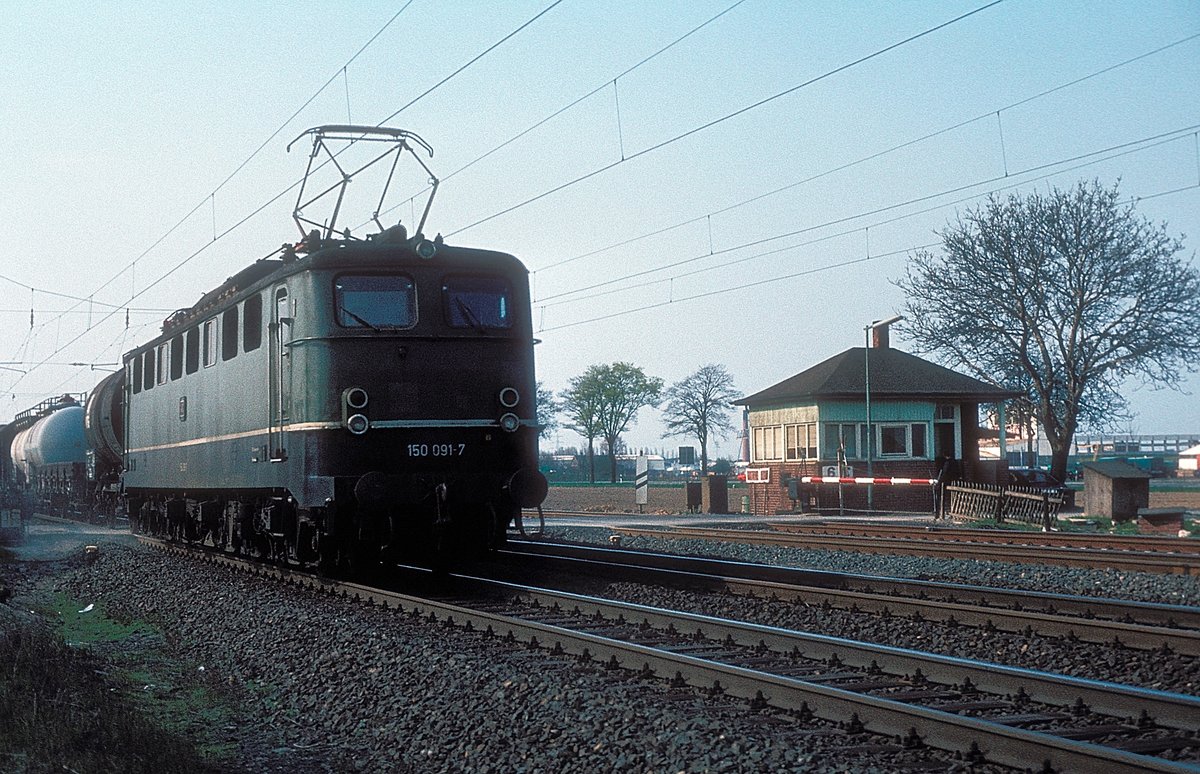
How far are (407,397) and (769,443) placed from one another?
27.4m

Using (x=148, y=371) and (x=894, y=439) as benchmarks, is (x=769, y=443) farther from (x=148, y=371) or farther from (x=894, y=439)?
(x=148, y=371)

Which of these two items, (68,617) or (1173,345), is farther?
(1173,345)

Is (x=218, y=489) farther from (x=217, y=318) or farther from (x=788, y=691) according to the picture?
(x=788, y=691)

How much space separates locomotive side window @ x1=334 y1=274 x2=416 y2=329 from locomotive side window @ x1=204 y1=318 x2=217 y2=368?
369 cm

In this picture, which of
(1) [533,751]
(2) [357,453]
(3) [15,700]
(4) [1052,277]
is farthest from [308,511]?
(4) [1052,277]

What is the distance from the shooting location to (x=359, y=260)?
12023 millimetres

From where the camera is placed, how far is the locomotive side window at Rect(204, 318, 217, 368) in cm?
1485

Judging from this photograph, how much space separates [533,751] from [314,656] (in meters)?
3.41

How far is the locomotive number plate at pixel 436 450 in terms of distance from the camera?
11648 mm

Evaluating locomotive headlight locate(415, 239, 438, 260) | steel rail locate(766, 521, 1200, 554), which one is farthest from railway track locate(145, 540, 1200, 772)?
steel rail locate(766, 521, 1200, 554)

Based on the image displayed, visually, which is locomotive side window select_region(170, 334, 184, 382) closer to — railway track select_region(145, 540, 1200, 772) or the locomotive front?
the locomotive front

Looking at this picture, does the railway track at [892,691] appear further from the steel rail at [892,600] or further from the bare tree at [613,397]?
the bare tree at [613,397]

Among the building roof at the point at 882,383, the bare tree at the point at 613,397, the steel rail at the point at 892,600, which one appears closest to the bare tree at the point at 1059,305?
the building roof at the point at 882,383

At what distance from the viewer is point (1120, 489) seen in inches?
914
